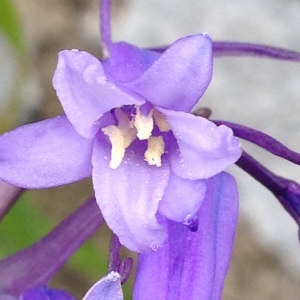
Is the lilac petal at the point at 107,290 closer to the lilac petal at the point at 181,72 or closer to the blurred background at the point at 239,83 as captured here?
the lilac petal at the point at 181,72

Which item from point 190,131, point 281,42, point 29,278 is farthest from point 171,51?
point 281,42

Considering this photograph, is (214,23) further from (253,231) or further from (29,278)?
(29,278)

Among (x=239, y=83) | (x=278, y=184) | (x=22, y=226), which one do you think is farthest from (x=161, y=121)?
(x=239, y=83)

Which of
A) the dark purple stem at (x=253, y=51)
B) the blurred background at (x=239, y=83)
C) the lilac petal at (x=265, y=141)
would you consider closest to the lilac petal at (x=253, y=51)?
the dark purple stem at (x=253, y=51)

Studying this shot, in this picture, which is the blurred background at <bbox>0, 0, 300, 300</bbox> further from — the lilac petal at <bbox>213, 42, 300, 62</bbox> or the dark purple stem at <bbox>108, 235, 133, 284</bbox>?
the dark purple stem at <bbox>108, 235, 133, 284</bbox>

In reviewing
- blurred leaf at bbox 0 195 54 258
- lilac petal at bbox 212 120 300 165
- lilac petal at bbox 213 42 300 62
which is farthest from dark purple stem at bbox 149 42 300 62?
blurred leaf at bbox 0 195 54 258
